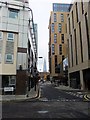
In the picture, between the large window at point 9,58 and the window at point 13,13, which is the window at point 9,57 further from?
the window at point 13,13

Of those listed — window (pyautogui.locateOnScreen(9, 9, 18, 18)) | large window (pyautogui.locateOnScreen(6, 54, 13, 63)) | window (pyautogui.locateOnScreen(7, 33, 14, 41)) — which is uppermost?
window (pyautogui.locateOnScreen(9, 9, 18, 18))

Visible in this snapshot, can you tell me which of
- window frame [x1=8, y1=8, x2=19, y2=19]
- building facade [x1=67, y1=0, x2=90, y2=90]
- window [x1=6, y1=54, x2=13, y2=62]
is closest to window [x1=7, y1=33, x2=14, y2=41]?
window [x1=6, y1=54, x2=13, y2=62]

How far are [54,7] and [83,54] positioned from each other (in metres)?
119

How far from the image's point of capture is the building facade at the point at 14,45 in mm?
28891

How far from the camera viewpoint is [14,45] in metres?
30.1

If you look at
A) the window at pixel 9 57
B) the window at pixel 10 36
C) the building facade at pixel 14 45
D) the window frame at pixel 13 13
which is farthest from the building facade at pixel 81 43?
the window at pixel 9 57

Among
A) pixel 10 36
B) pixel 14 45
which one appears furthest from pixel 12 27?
pixel 14 45

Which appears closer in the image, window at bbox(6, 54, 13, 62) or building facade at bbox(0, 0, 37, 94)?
building facade at bbox(0, 0, 37, 94)

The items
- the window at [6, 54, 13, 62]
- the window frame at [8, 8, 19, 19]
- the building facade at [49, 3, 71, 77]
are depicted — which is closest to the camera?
the window at [6, 54, 13, 62]

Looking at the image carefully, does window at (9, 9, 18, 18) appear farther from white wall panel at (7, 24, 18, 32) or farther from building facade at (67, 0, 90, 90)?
building facade at (67, 0, 90, 90)

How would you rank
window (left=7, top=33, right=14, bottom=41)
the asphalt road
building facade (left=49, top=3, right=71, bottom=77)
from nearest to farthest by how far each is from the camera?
the asphalt road → window (left=7, top=33, right=14, bottom=41) → building facade (left=49, top=3, right=71, bottom=77)

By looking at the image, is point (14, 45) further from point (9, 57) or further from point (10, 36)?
point (9, 57)

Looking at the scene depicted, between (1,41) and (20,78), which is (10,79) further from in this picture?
(1,41)

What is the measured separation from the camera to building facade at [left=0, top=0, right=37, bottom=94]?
94.8ft
